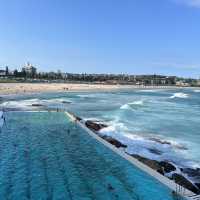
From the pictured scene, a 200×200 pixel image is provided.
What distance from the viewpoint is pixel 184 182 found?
25.0 metres

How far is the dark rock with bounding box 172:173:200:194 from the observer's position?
950 inches

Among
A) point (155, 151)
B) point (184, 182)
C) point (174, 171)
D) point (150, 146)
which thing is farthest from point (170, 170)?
point (150, 146)

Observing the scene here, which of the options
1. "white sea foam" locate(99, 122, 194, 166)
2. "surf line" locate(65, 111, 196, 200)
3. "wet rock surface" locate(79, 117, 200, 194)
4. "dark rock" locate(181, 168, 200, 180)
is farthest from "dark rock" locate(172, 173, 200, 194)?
"white sea foam" locate(99, 122, 194, 166)

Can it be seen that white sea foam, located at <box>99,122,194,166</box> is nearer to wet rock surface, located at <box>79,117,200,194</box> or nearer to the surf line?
wet rock surface, located at <box>79,117,200,194</box>

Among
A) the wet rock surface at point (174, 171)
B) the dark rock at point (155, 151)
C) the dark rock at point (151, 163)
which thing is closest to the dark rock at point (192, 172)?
the wet rock surface at point (174, 171)

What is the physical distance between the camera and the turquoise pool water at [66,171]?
23.2 meters

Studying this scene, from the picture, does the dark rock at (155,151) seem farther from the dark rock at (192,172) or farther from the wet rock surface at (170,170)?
the dark rock at (192,172)

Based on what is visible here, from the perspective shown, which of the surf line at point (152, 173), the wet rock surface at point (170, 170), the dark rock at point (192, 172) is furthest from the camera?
the dark rock at point (192, 172)

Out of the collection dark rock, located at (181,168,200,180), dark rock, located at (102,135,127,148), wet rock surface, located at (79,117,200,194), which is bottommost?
dark rock, located at (181,168,200,180)

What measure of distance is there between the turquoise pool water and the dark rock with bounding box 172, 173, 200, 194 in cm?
141

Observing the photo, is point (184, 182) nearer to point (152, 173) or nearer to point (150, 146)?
point (152, 173)

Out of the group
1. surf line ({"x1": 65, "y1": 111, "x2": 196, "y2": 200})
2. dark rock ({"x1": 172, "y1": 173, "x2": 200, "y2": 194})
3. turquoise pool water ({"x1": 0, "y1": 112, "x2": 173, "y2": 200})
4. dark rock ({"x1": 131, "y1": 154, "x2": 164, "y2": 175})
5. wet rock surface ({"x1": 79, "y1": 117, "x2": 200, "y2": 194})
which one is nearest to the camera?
surf line ({"x1": 65, "y1": 111, "x2": 196, "y2": 200})

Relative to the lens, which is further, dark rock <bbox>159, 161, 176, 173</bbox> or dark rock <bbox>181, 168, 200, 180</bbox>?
dark rock <bbox>159, 161, 176, 173</bbox>

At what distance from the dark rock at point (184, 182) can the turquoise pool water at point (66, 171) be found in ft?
4.64
